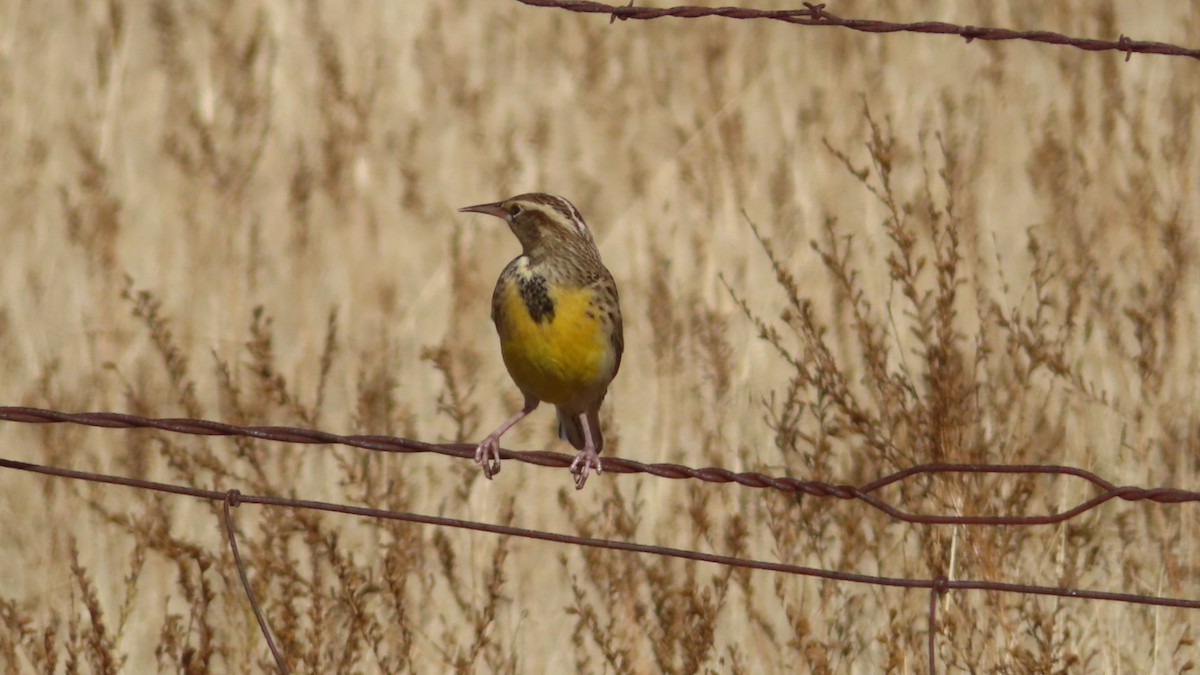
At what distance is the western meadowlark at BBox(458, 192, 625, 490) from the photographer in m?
4.98

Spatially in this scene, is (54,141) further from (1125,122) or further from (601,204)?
(1125,122)

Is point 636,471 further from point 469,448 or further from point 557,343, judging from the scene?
point 557,343

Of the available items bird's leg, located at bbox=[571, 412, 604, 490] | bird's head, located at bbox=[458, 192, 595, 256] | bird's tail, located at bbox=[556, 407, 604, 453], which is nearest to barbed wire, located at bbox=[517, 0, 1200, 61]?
bird's head, located at bbox=[458, 192, 595, 256]

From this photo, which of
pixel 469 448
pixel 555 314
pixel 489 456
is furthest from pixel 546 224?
pixel 469 448

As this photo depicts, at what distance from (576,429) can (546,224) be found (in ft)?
2.59

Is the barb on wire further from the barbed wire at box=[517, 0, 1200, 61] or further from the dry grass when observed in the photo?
the barbed wire at box=[517, 0, 1200, 61]

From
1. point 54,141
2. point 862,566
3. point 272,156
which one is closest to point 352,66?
point 272,156

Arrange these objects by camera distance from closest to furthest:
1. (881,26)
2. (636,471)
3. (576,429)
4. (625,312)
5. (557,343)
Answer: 1. (636,471)
2. (881,26)
3. (557,343)
4. (576,429)
5. (625,312)

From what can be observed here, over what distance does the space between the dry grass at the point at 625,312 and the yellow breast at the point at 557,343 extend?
0.50 metres

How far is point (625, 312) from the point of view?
296 inches

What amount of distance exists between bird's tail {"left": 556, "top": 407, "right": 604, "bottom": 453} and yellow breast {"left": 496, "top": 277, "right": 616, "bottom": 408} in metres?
0.50

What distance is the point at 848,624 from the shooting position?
518 centimetres

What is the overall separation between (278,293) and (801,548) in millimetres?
2861

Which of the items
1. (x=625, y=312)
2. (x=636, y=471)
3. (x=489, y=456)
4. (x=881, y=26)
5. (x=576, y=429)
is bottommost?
(x=636, y=471)
